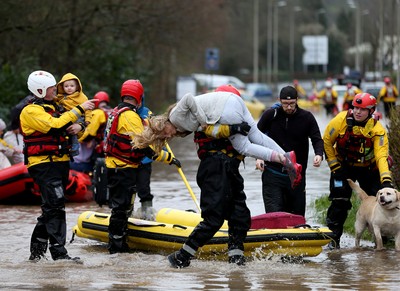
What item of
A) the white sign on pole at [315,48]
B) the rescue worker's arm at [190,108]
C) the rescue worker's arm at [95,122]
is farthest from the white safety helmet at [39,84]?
the white sign on pole at [315,48]

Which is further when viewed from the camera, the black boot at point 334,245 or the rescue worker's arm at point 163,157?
the black boot at point 334,245

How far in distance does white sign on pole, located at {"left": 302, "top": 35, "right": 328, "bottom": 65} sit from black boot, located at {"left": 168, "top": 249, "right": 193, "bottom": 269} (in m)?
86.9

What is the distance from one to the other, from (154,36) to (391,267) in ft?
78.6

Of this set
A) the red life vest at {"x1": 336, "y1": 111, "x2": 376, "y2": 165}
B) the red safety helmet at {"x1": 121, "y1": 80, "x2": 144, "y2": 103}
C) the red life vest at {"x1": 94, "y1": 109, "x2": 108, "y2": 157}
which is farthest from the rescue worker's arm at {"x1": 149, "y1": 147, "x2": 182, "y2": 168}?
the red life vest at {"x1": 94, "y1": 109, "x2": 108, "y2": 157}

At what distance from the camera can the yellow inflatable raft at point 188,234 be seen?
32.4 ft

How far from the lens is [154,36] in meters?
33.0

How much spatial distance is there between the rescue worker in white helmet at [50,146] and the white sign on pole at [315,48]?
86.7 meters

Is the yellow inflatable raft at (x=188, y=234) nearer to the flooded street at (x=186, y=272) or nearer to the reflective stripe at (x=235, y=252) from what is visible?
the flooded street at (x=186, y=272)

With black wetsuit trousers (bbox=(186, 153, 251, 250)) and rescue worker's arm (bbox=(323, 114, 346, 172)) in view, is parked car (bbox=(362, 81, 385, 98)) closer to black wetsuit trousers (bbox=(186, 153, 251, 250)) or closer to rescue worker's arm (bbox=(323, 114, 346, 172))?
rescue worker's arm (bbox=(323, 114, 346, 172))

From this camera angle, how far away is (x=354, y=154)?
1077 centimetres

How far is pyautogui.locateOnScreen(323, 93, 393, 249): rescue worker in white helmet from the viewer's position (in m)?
10.5

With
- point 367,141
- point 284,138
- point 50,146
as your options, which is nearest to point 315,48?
point 284,138

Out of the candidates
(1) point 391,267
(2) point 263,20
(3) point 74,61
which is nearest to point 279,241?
(1) point 391,267

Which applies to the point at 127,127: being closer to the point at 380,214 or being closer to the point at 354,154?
the point at 354,154
